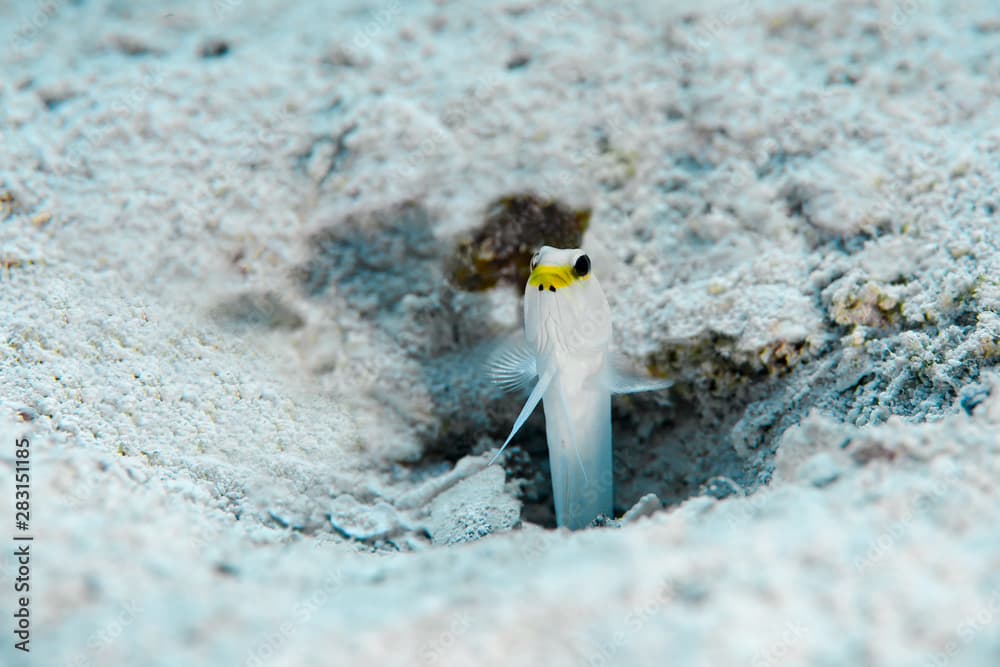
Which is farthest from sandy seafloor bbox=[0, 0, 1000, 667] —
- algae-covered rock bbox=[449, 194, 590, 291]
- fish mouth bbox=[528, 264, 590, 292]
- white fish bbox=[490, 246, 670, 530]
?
fish mouth bbox=[528, 264, 590, 292]

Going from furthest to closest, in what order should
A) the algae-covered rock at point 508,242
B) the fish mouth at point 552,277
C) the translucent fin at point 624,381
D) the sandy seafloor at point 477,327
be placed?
the algae-covered rock at point 508,242, the translucent fin at point 624,381, the fish mouth at point 552,277, the sandy seafloor at point 477,327

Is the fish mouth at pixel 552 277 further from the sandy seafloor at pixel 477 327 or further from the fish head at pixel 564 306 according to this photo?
the sandy seafloor at pixel 477 327

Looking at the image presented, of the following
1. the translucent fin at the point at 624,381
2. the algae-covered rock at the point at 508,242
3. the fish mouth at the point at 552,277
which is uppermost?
the fish mouth at the point at 552,277

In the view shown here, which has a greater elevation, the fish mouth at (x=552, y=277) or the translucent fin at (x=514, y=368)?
the fish mouth at (x=552, y=277)

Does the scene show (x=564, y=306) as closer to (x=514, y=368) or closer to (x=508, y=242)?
(x=514, y=368)

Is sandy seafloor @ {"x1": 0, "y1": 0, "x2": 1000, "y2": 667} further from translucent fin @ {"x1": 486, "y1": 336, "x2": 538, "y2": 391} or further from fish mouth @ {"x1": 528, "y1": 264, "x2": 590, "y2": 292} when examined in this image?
fish mouth @ {"x1": 528, "y1": 264, "x2": 590, "y2": 292}

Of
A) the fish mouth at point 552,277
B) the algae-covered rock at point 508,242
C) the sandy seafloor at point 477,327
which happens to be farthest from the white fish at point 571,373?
the algae-covered rock at point 508,242

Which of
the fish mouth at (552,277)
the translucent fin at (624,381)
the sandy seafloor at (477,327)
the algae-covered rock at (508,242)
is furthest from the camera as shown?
the algae-covered rock at (508,242)

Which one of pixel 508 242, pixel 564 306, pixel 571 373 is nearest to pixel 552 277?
pixel 564 306
